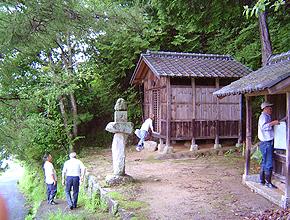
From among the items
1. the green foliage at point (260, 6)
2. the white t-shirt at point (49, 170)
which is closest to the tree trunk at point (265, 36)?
the green foliage at point (260, 6)

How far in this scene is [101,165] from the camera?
37.7 feet

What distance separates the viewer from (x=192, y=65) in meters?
13.0

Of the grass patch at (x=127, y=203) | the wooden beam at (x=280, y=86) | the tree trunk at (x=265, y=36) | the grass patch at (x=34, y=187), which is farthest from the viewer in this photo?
the grass patch at (x=34, y=187)

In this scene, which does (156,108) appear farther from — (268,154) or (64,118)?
(268,154)

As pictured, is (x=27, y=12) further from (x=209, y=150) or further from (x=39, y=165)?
(x=39, y=165)

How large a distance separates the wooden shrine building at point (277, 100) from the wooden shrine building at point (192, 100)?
460 cm

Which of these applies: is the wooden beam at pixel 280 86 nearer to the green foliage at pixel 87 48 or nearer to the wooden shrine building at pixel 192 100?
the green foliage at pixel 87 48

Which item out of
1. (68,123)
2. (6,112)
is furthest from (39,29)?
(68,123)

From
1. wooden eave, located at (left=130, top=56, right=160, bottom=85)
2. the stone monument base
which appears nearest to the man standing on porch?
wooden eave, located at (left=130, top=56, right=160, bottom=85)

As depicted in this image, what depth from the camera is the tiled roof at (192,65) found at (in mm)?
12219

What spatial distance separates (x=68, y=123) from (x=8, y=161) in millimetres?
9610

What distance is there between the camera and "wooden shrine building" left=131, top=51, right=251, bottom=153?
12367 mm

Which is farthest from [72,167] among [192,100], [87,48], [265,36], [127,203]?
[87,48]

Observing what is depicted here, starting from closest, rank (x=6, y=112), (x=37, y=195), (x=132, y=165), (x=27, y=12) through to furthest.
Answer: (x=27, y=12)
(x=6, y=112)
(x=132, y=165)
(x=37, y=195)
